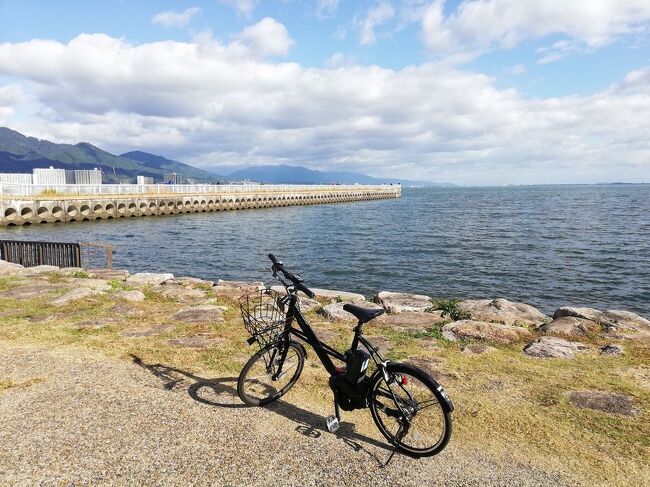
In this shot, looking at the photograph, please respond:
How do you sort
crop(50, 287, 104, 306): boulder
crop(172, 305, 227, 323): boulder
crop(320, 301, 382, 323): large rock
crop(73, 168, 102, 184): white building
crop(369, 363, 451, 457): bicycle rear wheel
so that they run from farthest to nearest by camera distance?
crop(73, 168, 102, 184): white building
crop(50, 287, 104, 306): boulder
crop(320, 301, 382, 323): large rock
crop(172, 305, 227, 323): boulder
crop(369, 363, 451, 457): bicycle rear wheel

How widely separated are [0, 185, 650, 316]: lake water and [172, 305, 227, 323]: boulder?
35.3ft

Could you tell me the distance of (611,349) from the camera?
8.48 meters

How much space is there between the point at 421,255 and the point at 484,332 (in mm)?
22224

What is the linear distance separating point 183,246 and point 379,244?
16.6 metres

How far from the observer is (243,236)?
4297 cm

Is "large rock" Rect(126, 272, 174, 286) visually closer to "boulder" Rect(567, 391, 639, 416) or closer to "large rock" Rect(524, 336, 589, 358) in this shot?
"large rock" Rect(524, 336, 589, 358)

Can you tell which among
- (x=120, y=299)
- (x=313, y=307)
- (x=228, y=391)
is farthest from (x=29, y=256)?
(x=228, y=391)

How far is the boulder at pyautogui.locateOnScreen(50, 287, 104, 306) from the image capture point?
11.4m

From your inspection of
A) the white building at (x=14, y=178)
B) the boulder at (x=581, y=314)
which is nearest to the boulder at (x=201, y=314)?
the boulder at (x=581, y=314)

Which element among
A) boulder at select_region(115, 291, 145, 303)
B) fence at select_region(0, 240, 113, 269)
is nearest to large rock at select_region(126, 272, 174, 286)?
boulder at select_region(115, 291, 145, 303)

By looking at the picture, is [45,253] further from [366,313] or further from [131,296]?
[366,313]

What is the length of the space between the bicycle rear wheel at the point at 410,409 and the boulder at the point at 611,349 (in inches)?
205

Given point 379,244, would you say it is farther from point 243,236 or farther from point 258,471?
point 258,471

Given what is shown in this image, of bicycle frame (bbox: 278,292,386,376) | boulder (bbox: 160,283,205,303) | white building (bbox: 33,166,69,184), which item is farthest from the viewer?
white building (bbox: 33,166,69,184)
